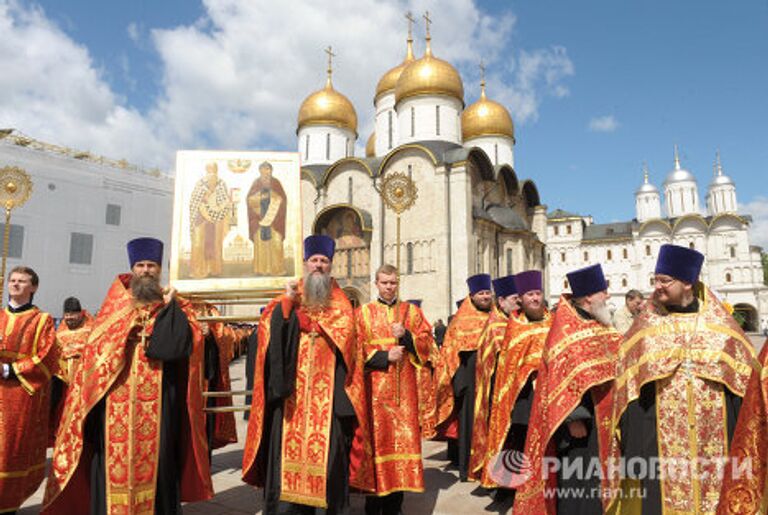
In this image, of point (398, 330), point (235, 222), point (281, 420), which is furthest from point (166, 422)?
point (235, 222)

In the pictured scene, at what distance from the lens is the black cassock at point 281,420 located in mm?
3559

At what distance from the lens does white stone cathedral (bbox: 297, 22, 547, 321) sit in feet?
73.0

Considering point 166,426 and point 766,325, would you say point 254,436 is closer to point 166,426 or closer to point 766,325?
point 166,426

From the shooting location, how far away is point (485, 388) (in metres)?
4.91

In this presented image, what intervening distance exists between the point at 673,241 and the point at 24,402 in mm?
53575

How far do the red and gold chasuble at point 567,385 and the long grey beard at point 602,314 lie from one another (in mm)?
33

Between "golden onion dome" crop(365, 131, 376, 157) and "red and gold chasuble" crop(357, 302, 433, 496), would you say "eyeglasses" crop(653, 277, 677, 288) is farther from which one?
"golden onion dome" crop(365, 131, 376, 157)

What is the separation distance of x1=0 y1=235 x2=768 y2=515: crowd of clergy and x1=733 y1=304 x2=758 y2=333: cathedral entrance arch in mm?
49498

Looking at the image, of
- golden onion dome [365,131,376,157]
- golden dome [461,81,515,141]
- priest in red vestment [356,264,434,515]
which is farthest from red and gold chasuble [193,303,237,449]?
golden onion dome [365,131,376,157]

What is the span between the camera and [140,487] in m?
3.32

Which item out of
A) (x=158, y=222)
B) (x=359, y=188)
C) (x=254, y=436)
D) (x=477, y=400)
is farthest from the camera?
(x=158, y=222)

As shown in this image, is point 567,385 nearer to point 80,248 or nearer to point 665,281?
point 665,281

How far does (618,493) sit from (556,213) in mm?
57031

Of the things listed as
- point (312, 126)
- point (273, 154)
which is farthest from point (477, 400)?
point (312, 126)
